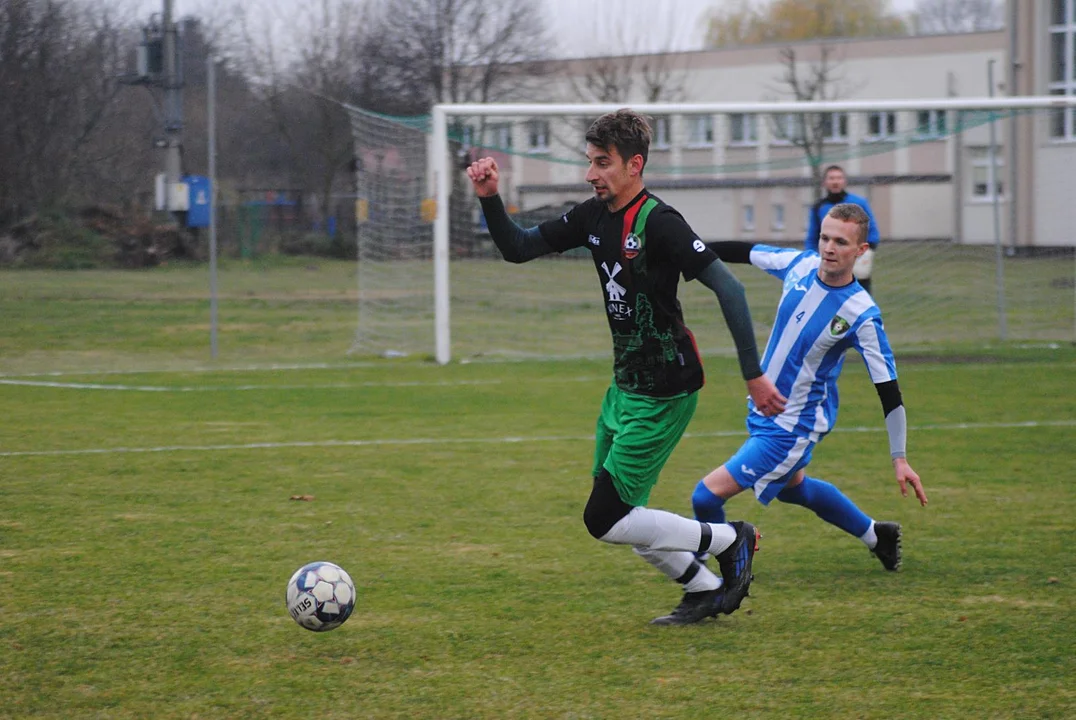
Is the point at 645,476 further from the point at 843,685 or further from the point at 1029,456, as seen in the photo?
the point at 1029,456

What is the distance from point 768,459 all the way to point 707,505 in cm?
31

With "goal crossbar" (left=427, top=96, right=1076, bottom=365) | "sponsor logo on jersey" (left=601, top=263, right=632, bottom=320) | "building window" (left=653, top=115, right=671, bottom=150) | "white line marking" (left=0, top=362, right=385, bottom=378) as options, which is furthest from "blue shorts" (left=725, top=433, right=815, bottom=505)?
"building window" (left=653, top=115, right=671, bottom=150)

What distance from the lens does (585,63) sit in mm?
30516

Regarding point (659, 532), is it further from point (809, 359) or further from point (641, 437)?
point (809, 359)

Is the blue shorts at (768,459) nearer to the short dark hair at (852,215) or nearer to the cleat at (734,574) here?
the cleat at (734,574)

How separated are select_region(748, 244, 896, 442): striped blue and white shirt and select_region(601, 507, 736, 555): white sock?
735 mm

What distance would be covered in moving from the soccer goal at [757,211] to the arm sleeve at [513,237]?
31.8 feet

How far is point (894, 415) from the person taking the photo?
4.83 metres

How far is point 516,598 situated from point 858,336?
1751 millimetres

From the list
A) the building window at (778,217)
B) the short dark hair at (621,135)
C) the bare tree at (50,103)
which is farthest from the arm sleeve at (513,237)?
the bare tree at (50,103)

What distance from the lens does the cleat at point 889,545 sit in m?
5.42

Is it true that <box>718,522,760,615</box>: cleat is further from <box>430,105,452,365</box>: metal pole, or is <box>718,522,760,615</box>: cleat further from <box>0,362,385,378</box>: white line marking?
<box>0,362,385,378</box>: white line marking

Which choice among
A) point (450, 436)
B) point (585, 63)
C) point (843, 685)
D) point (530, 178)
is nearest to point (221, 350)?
point (530, 178)

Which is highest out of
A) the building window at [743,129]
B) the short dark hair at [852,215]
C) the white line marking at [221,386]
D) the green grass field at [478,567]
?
the building window at [743,129]
